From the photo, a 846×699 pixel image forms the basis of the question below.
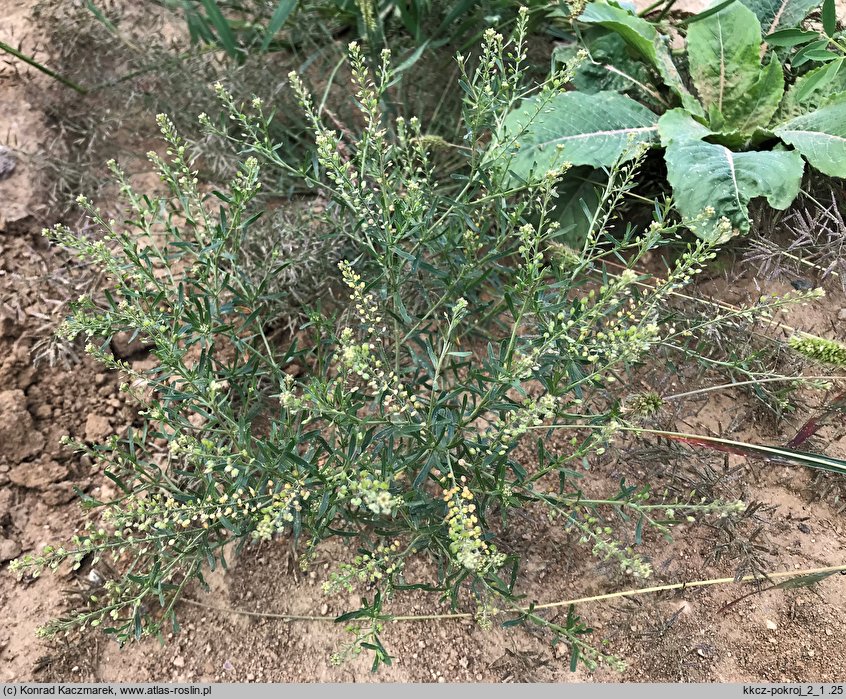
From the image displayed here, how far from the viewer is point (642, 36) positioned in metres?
2.62

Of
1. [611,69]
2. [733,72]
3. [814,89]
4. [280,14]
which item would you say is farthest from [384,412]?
[814,89]

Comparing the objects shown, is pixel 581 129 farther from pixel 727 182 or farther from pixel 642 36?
pixel 727 182

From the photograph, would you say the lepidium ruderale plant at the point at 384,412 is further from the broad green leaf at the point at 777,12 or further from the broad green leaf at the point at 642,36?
the broad green leaf at the point at 777,12

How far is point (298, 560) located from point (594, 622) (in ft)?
3.19

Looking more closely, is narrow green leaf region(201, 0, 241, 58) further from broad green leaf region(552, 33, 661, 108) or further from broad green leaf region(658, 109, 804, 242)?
broad green leaf region(658, 109, 804, 242)

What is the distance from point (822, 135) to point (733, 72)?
18.2 inches

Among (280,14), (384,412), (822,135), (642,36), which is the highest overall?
(280,14)

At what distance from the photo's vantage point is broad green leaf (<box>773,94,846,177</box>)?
248 cm

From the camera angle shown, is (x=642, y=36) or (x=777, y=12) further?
(x=777, y=12)

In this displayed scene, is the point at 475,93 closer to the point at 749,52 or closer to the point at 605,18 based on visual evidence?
the point at 605,18

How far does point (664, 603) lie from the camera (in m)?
2.09

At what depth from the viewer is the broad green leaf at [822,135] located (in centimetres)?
248

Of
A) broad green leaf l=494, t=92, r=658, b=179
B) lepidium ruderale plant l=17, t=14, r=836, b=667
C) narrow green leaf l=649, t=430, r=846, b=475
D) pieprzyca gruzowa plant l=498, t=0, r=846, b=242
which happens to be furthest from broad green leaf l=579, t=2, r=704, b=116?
narrow green leaf l=649, t=430, r=846, b=475

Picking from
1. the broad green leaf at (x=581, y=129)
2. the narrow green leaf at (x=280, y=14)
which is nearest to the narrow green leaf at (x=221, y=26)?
the narrow green leaf at (x=280, y=14)
